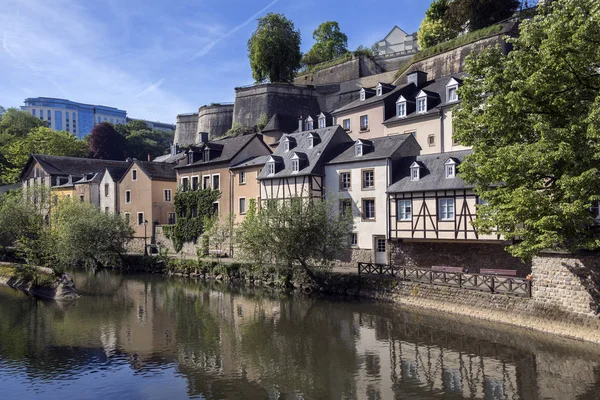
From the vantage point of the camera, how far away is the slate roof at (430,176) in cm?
2494

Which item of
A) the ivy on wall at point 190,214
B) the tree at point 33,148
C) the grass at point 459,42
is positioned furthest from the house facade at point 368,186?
the tree at point 33,148

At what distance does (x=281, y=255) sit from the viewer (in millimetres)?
25750

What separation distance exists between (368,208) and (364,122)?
10903 mm

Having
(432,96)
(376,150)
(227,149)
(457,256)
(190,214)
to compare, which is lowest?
(457,256)

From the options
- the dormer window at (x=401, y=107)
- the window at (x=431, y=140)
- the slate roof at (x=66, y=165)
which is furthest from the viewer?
the slate roof at (x=66, y=165)

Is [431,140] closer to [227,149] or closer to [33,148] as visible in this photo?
[227,149]

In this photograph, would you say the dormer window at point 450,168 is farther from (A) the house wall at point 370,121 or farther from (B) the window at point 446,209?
(A) the house wall at point 370,121

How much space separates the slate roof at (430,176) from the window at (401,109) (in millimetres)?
7701

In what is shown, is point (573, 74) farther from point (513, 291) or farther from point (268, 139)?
point (268, 139)

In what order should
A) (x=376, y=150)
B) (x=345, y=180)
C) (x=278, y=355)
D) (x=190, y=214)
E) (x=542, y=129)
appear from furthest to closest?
(x=190, y=214) < (x=345, y=180) < (x=376, y=150) < (x=278, y=355) < (x=542, y=129)

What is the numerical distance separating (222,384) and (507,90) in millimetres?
12782

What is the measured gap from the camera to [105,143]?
76.2 meters

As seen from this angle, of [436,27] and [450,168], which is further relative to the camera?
[436,27]

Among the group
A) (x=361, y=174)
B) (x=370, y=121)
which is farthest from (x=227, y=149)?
(x=361, y=174)
